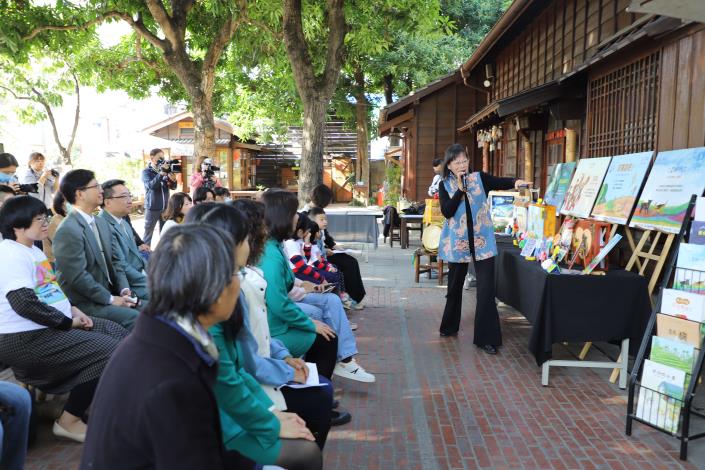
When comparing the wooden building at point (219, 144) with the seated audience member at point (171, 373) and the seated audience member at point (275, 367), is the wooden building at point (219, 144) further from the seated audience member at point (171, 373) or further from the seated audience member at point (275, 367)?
the seated audience member at point (171, 373)

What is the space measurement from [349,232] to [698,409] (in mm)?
9100

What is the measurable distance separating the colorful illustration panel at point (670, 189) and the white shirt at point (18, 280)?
441 centimetres

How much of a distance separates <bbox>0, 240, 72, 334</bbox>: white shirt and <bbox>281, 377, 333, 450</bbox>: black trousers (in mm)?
1619

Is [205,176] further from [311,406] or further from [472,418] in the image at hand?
[311,406]

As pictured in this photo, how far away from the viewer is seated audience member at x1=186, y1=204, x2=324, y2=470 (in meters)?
→ 2.13

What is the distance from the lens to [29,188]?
6.78 metres

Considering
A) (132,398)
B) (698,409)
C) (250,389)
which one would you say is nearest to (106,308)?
(250,389)

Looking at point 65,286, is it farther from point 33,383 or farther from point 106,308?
point 33,383

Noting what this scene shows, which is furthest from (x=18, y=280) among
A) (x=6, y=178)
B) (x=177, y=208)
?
(x=6, y=178)

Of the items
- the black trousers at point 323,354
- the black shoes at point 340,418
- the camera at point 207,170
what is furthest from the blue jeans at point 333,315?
the camera at point 207,170

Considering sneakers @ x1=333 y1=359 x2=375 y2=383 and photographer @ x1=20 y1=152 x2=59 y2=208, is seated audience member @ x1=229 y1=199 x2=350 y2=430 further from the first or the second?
photographer @ x1=20 y1=152 x2=59 y2=208

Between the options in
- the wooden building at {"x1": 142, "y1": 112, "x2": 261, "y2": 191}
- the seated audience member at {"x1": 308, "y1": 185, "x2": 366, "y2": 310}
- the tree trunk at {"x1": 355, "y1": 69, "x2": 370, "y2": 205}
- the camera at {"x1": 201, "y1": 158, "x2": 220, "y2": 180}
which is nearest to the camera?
the seated audience member at {"x1": 308, "y1": 185, "x2": 366, "y2": 310}

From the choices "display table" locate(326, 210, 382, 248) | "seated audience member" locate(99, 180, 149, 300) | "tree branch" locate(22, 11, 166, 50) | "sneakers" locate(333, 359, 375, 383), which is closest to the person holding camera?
"tree branch" locate(22, 11, 166, 50)

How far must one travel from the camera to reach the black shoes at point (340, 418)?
3.99 meters
